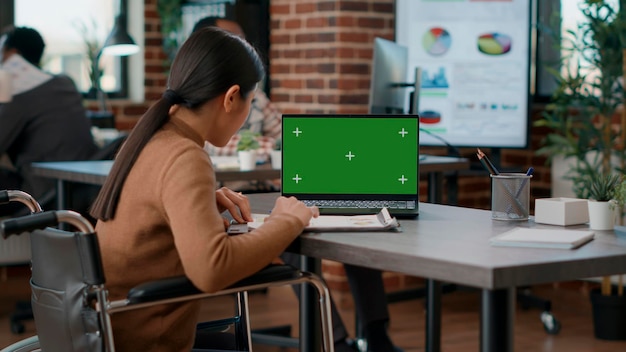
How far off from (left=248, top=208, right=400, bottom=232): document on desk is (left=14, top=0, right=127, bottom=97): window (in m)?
4.05

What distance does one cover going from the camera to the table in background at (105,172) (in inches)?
144

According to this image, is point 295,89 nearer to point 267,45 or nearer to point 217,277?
point 267,45

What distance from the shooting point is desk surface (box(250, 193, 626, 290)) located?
1.69 meters

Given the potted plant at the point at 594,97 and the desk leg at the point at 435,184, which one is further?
the potted plant at the point at 594,97

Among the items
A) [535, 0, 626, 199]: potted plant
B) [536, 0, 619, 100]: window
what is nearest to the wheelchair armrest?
[535, 0, 626, 199]: potted plant

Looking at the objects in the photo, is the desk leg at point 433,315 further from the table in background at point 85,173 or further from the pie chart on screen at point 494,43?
the pie chart on screen at point 494,43

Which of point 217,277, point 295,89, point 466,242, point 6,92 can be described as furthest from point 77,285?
point 295,89

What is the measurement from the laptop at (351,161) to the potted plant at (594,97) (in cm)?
201

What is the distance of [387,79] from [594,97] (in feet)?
3.45

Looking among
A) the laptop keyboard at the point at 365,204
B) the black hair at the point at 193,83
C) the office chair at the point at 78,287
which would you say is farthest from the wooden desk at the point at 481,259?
the black hair at the point at 193,83

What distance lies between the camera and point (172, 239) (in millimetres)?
1990

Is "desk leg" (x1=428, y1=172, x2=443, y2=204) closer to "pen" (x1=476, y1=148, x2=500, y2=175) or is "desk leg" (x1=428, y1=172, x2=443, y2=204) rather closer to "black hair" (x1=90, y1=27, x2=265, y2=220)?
"pen" (x1=476, y1=148, x2=500, y2=175)

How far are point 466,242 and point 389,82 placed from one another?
6.72 feet

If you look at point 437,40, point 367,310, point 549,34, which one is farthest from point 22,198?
point 549,34
